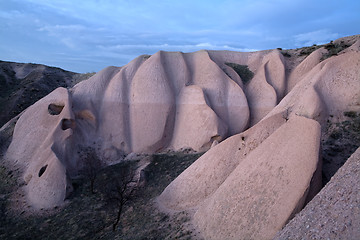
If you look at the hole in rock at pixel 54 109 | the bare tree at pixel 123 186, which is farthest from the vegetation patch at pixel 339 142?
the hole in rock at pixel 54 109

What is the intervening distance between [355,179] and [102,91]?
18041mm

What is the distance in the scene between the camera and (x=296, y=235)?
548cm

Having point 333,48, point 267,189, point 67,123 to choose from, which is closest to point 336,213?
point 267,189

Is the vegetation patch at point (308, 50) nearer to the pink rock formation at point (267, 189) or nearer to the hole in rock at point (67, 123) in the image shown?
the pink rock formation at point (267, 189)

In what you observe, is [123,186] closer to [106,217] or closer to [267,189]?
[106,217]

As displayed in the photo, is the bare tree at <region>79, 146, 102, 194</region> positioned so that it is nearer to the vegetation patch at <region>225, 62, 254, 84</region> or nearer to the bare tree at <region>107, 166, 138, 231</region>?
the bare tree at <region>107, 166, 138, 231</region>

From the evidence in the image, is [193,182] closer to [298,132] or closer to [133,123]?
[298,132]

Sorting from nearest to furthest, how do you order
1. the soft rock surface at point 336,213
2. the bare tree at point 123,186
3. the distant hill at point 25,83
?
the soft rock surface at point 336,213 < the bare tree at point 123,186 < the distant hill at point 25,83

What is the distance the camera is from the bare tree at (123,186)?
527 inches

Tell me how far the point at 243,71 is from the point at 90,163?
563 inches

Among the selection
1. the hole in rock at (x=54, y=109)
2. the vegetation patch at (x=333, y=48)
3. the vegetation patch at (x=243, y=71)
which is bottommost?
the hole in rock at (x=54, y=109)

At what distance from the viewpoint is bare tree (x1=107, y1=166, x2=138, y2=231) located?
43.9ft

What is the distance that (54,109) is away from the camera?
64.6ft

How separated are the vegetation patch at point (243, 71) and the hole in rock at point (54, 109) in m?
14.0
